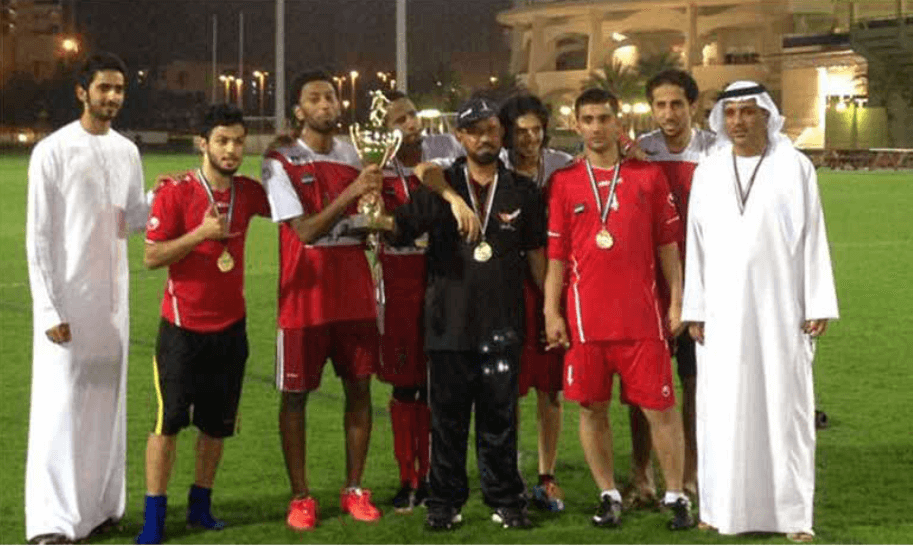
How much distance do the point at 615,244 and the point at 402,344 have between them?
1138 mm

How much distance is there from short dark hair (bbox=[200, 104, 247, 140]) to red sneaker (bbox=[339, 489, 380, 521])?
1.72m

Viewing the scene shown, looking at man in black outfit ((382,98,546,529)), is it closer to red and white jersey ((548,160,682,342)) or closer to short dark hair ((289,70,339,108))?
red and white jersey ((548,160,682,342))

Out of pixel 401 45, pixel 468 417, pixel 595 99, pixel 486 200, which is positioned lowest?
pixel 468 417

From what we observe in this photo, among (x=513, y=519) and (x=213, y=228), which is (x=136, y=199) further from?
(x=513, y=519)

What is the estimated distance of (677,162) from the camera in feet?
24.7

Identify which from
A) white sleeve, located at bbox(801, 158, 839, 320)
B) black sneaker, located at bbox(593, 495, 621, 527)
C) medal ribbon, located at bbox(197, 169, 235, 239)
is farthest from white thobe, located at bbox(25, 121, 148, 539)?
white sleeve, located at bbox(801, 158, 839, 320)

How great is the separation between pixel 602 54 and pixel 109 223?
100811 millimetres

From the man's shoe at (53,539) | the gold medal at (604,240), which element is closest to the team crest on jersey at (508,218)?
the gold medal at (604,240)

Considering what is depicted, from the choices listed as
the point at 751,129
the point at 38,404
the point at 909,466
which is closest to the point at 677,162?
the point at 751,129

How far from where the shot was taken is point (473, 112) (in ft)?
22.6

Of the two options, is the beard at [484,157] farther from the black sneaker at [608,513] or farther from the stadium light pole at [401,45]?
the stadium light pole at [401,45]

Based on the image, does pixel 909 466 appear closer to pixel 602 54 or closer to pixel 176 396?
pixel 176 396

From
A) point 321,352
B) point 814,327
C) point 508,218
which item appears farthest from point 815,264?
point 321,352

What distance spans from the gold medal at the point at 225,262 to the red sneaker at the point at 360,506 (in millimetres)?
1244
